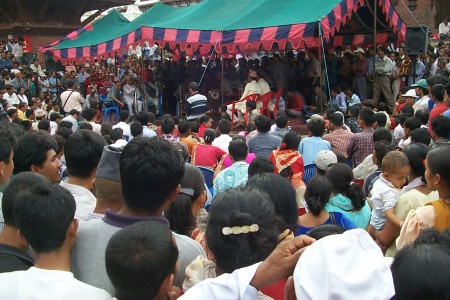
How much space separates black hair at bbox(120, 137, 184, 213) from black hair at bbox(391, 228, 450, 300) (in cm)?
99

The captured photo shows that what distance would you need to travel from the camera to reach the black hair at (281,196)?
97.5 inches

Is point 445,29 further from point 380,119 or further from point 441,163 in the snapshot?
point 441,163

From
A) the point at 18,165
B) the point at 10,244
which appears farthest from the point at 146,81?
the point at 10,244

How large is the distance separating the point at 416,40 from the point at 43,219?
1090cm

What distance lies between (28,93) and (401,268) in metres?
15.7

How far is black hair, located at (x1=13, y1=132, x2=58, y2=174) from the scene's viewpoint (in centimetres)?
329

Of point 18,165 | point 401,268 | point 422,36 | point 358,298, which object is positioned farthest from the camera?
point 422,36

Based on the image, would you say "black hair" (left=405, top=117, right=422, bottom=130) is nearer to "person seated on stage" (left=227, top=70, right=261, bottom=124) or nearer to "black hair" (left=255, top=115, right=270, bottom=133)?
"black hair" (left=255, top=115, right=270, bottom=133)

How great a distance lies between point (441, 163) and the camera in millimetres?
2781

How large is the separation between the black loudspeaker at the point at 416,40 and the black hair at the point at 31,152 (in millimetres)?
9897

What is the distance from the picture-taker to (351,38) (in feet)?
51.8

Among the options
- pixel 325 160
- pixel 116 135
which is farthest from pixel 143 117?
pixel 325 160

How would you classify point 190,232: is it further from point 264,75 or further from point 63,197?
point 264,75

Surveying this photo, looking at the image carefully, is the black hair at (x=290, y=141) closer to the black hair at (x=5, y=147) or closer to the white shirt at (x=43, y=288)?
the black hair at (x=5, y=147)
